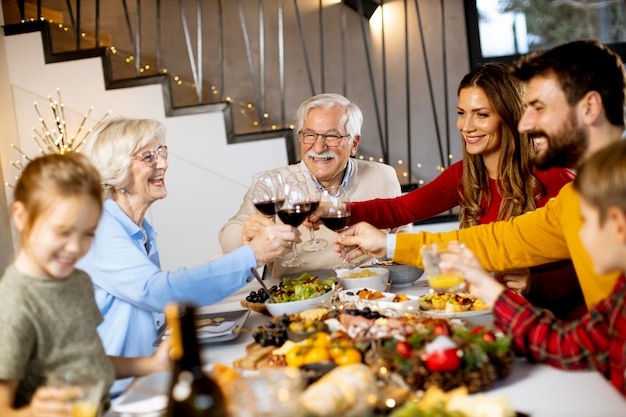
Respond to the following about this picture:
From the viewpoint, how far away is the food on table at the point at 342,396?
1.10m

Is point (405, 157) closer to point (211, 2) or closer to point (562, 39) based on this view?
point (562, 39)

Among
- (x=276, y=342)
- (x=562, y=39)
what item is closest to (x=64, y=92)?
(x=276, y=342)

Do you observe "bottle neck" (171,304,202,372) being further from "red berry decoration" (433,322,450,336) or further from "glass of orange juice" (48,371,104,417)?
"red berry decoration" (433,322,450,336)

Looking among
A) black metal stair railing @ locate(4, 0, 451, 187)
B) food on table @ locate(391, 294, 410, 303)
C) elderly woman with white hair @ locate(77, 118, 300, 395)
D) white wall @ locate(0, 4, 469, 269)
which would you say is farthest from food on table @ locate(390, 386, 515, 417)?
black metal stair railing @ locate(4, 0, 451, 187)

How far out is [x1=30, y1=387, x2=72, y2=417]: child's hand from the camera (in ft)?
3.48

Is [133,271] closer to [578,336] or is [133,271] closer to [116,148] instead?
[116,148]

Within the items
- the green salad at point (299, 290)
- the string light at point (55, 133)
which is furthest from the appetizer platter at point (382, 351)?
the string light at point (55, 133)

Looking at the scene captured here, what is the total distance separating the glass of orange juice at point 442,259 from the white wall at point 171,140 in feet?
→ 10.3

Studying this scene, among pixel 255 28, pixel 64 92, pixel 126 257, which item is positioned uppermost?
pixel 255 28

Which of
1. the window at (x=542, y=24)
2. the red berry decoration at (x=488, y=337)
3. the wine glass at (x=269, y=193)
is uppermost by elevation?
the window at (x=542, y=24)

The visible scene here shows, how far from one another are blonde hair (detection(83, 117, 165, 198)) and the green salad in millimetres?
645

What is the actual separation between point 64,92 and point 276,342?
3530 millimetres

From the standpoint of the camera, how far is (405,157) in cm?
627

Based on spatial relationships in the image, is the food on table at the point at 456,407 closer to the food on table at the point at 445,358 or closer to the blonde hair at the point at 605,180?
the food on table at the point at 445,358
